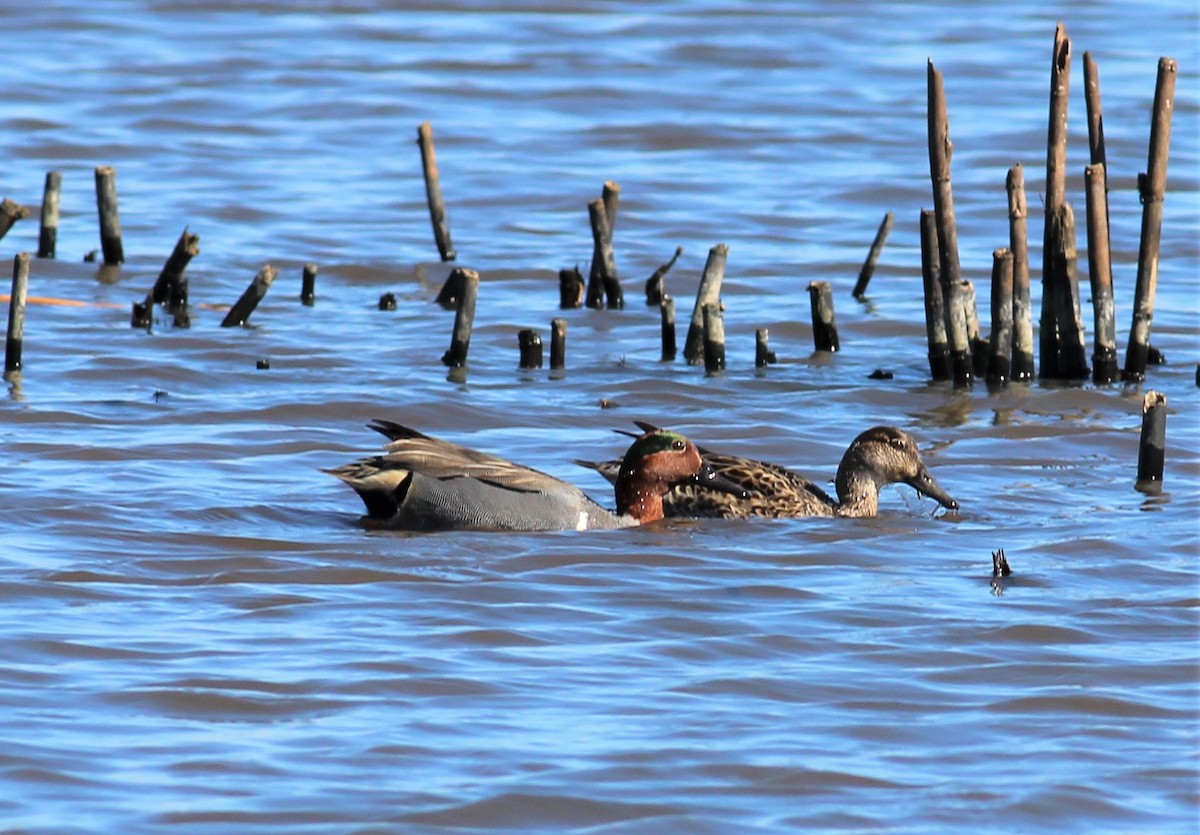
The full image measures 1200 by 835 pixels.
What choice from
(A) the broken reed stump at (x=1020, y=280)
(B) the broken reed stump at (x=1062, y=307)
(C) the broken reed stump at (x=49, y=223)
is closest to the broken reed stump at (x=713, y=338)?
(A) the broken reed stump at (x=1020, y=280)

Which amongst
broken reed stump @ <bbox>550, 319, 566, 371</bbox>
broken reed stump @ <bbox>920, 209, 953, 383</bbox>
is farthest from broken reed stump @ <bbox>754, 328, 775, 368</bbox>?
broken reed stump @ <bbox>550, 319, 566, 371</bbox>

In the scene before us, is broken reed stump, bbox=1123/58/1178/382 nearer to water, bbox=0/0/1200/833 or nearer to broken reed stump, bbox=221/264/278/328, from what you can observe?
water, bbox=0/0/1200/833

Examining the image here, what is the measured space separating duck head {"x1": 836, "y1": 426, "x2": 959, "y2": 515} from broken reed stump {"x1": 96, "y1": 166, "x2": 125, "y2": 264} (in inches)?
233

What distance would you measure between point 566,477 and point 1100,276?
2.93m

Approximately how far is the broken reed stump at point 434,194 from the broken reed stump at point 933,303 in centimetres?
414

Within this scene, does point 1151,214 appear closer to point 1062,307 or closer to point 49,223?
point 1062,307

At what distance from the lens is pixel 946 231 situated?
10578 millimetres

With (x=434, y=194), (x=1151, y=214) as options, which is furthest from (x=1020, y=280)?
(x=434, y=194)

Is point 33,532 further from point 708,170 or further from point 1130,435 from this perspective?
point 708,170

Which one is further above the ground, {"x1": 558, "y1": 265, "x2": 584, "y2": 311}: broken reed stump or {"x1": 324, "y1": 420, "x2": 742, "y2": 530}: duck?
{"x1": 558, "y1": 265, "x2": 584, "y2": 311}: broken reed stump

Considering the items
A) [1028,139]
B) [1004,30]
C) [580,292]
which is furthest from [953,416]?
[1004,30]

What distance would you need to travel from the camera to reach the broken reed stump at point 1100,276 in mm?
10648

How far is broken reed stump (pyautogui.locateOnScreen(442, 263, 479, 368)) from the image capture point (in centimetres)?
1111

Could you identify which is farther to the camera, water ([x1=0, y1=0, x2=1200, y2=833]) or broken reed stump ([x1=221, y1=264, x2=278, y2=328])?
broken reed stump ([x1=221, y1=264, x2=278, y2=328])
